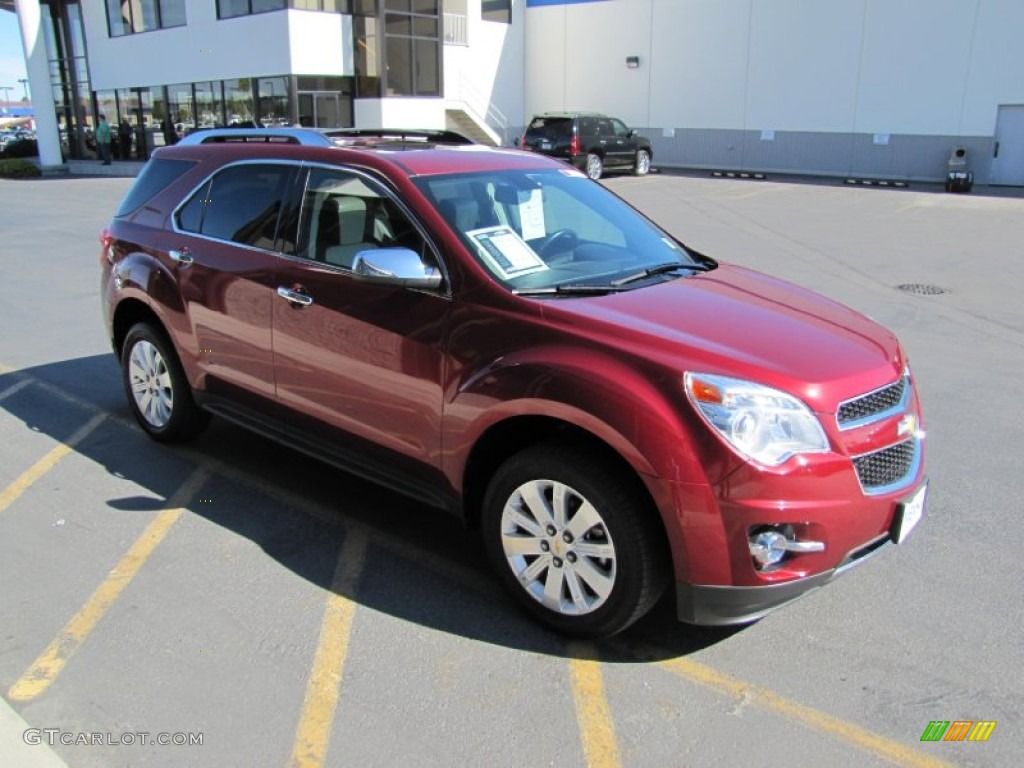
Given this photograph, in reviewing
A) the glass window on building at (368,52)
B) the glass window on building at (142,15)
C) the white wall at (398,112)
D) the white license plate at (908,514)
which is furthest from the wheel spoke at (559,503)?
the glass window on building at (142,15)

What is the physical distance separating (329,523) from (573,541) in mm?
1613

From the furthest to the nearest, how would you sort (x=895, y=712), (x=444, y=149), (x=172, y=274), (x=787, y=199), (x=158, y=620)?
(x=787, y=199) → (x=172, y=274) → (x=444, y=149) → (x=158, y=620) → (x=895, y=712)

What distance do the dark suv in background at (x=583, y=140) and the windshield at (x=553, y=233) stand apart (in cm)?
1944

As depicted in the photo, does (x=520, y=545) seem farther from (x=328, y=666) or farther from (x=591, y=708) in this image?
(x=328, y=666)

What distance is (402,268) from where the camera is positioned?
136 inches

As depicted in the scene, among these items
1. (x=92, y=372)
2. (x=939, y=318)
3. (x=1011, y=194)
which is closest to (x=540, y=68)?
(x=1011, y=194)

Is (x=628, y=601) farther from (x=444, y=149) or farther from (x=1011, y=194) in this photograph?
(x=1011, y=194)

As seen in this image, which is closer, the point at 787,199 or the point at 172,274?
the point at 172,274

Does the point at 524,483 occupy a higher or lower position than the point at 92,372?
higher

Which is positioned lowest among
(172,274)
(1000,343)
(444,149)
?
(1000,343)

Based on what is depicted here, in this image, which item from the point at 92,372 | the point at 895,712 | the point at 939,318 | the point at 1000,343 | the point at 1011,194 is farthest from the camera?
the point at 1011,194

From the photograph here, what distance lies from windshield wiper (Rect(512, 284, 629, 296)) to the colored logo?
1.94 metres

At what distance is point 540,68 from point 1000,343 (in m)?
27.6

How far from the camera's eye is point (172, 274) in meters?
4.84
